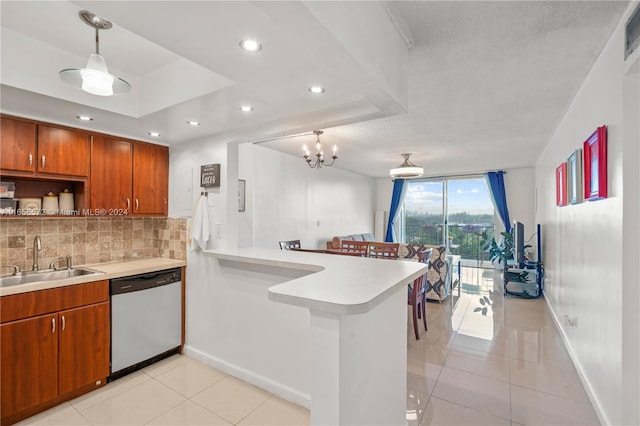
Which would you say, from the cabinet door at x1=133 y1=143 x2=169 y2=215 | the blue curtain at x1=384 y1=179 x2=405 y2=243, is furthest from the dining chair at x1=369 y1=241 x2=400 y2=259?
the blue curtain at x1=384 y1=179 x2=405 y2=243

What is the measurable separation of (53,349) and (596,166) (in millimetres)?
4014

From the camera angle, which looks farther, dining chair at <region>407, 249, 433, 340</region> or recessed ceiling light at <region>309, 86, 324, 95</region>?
dining chair at <region>407, 249, 433, 340</region>

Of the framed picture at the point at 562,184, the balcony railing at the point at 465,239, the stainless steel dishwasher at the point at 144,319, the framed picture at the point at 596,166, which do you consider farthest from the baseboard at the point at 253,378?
the balcony railing at the point at 465,239

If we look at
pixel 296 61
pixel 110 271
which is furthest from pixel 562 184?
pixel 110 271

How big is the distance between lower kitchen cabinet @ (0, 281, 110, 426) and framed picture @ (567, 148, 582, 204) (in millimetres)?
3994

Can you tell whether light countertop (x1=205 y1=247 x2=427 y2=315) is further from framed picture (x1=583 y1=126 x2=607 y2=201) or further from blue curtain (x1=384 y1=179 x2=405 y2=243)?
blue curtain (x1=384 y1=179 x2=405 y2=243)

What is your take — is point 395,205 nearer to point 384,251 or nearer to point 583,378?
point 384,251

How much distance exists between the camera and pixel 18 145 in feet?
7.73

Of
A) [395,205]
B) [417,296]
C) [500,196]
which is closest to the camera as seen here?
[417,296]

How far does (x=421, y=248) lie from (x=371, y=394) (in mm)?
3196

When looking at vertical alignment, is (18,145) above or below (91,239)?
above

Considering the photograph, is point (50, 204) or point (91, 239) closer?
point (50, 204)

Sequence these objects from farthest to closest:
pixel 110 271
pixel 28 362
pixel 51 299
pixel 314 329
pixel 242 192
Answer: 1. pixel 242 192
2. pixel 110 271
3. pixel 51 299
4. pixel 28 362
5. pixel 314 329

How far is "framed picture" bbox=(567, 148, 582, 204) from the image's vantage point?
7.98 feet
